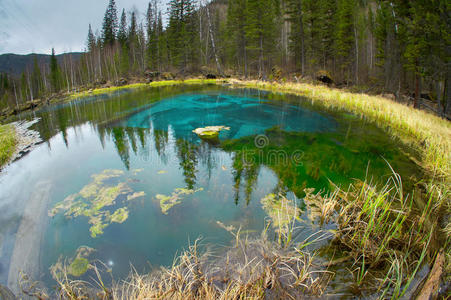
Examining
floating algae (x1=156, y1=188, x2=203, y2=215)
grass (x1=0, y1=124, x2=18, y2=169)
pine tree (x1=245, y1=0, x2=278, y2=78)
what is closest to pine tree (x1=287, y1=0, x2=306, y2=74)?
pine tree (x1=245, y1=0, x2=278, y2=78)

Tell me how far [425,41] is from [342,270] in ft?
34.5

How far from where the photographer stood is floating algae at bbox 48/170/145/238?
148 inches

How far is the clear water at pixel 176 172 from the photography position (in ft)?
10.8

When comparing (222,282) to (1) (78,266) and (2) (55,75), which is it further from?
(2) (55,75)

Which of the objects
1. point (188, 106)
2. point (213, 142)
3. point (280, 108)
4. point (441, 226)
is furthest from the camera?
point (188, 106)

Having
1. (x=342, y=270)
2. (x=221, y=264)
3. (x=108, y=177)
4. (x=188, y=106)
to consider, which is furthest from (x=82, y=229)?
(x=188, y=106)

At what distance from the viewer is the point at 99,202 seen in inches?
168

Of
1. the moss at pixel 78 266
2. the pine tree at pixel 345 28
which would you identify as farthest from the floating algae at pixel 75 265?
the pine tree at pixel 345 28

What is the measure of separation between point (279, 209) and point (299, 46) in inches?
1169

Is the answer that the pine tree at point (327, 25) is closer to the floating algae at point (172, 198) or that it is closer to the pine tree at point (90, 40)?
the floating algae at point (172, 198)

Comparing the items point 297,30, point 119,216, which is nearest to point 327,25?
point 297,30

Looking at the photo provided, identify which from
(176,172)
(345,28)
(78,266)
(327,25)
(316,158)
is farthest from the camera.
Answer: (327,25)

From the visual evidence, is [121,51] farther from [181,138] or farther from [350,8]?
[181,138]

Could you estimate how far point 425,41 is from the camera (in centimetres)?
901
